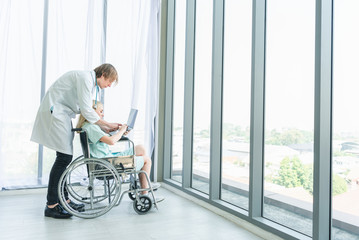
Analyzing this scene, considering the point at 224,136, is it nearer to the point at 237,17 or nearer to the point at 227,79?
the point at 227,79

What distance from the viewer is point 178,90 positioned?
3.42 m

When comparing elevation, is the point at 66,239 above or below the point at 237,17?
below

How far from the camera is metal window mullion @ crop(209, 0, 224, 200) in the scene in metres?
2.57

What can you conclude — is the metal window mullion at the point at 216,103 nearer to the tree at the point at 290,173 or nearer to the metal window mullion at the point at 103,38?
the tree at the point at 290,173

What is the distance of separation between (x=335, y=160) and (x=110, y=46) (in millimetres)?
2451

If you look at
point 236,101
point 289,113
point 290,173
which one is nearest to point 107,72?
point 236,101

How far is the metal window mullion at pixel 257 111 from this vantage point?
2.11 m

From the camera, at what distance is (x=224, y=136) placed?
2586mm

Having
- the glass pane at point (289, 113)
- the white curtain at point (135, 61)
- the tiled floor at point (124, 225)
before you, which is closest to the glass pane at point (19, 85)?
the tiled floor at point (124, 225)

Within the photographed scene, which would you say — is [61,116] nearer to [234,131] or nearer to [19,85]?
[19,85]

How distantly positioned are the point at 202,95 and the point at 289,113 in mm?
1140

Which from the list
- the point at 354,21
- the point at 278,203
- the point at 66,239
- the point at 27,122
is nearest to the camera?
the point at 354,21

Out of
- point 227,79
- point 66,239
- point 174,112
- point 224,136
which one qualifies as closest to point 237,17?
point 227,79

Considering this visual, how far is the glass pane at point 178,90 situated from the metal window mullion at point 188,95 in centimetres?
24
